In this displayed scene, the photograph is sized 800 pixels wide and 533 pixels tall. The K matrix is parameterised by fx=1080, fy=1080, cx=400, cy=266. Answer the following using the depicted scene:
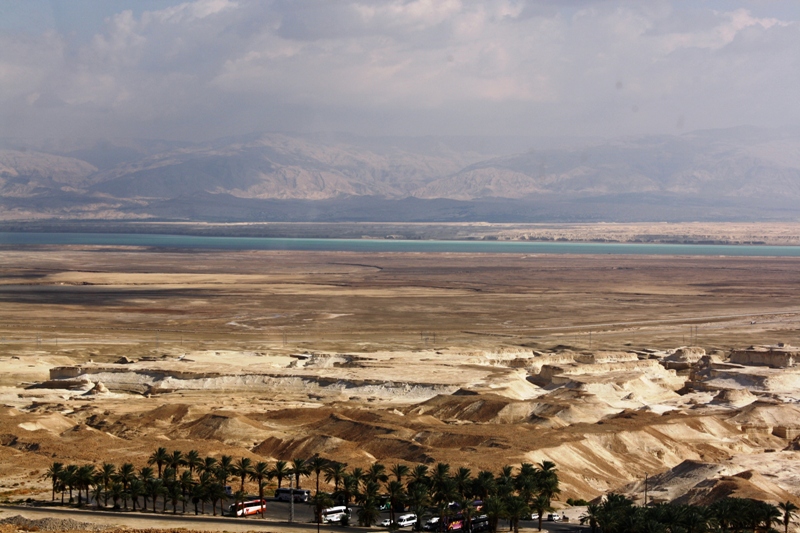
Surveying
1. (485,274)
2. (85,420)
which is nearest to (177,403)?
(85,420)

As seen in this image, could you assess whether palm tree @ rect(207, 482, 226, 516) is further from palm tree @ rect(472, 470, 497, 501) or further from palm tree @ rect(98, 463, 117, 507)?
palm tree @ rect(472, 470, 497, 501)

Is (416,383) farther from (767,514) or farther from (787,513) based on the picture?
(767,514)

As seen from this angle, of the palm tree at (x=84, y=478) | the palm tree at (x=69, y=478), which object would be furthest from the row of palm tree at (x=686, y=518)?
the palm tree at (x=69, y=478)

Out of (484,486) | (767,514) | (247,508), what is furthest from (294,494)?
(767,514)

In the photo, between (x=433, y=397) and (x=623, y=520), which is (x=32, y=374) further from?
(x=623, y=520)

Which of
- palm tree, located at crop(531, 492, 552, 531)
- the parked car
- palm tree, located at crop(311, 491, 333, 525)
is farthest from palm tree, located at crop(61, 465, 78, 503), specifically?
palm tree, located at crop(531, 492, 552, 531)

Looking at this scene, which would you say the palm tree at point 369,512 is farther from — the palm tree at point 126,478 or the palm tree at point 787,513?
the palm tree at point 787,513
